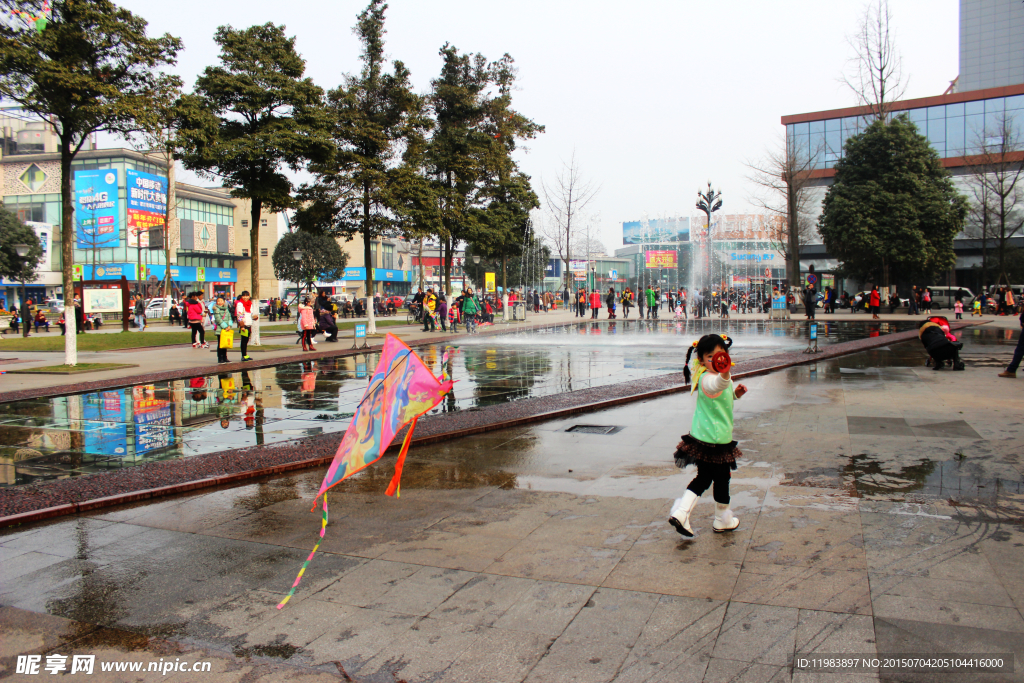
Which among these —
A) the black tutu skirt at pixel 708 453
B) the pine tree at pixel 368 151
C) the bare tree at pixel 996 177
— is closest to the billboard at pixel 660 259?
the bare tree at pixel 996 177

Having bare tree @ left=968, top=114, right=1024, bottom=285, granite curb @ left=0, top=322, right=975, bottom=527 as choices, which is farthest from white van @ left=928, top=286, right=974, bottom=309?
granite curb @ left=0, top=322, right=975, bottom=527

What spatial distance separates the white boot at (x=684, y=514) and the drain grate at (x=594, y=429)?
3.66 m

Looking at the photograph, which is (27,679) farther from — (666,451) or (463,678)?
(666,451)

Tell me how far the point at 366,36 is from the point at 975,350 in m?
24.5

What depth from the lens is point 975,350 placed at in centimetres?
1781

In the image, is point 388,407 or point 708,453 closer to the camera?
point 388,407

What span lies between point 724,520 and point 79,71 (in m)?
17.2

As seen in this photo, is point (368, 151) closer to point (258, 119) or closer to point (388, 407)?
point (258, 119)

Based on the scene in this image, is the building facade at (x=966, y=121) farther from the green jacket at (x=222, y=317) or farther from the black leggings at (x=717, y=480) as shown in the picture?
the black leggings at (x=717, y=480)

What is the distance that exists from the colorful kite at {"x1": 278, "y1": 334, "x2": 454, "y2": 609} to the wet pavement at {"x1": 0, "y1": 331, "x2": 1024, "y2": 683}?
68 centimetres

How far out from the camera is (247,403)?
11109 mm

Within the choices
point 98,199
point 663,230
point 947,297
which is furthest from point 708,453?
point 663,230

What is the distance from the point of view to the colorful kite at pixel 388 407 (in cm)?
420

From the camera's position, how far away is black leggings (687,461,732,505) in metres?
4.72
